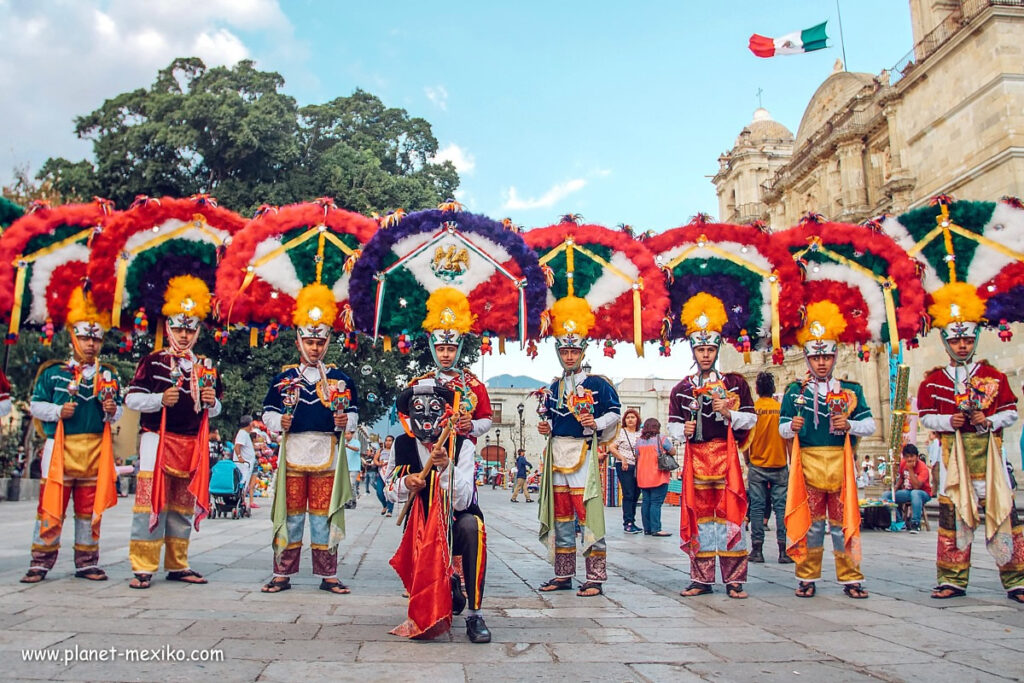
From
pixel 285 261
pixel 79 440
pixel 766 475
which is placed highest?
pixel 285 261

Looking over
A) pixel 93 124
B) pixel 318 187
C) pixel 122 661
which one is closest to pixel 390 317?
pixel 122 661

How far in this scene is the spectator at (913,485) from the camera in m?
11.3

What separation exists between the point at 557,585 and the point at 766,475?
3.35 metres

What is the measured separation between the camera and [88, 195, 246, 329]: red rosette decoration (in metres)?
6.02

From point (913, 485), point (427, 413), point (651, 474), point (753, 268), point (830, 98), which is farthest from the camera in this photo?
point (830, 98)

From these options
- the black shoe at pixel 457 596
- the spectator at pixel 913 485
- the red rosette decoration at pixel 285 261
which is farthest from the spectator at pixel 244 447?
the spectator at pixel 913 485

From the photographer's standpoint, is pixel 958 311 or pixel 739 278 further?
pixel 739 278

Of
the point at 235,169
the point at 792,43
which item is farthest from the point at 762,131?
the point at 235,169

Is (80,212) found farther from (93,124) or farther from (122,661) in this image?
(93,124)

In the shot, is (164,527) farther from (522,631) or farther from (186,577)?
(522,631)

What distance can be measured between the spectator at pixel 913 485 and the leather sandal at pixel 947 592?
6367mm

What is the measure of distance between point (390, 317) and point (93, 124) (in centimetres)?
2108

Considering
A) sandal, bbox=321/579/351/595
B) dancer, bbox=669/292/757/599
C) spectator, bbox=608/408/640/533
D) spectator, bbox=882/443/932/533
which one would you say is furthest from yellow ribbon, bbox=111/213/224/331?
spectator, bbox=882/443/932/533

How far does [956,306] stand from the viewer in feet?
20.3
